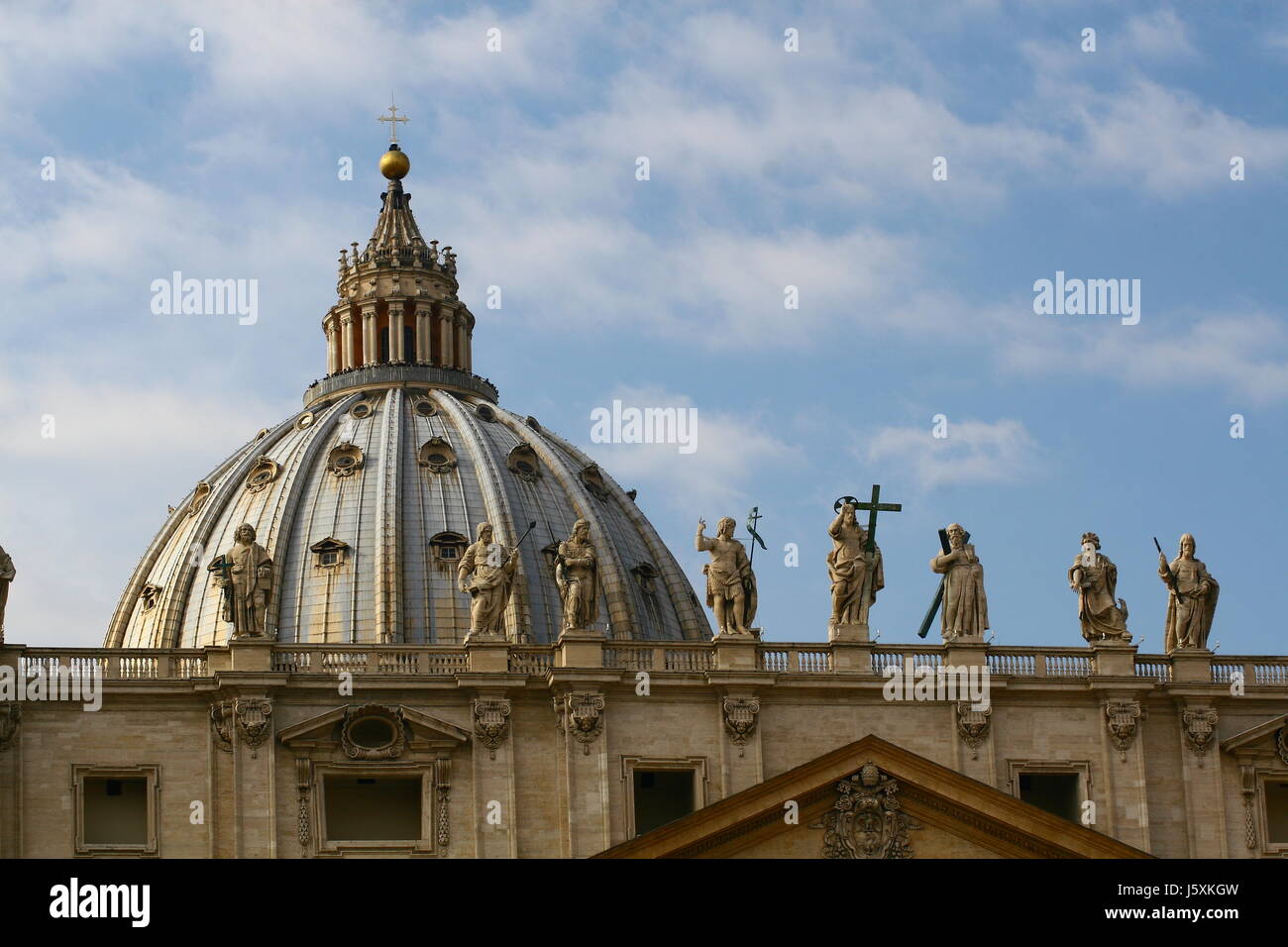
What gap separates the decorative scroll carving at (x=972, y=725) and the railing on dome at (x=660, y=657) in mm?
6841

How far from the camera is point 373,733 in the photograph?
84812 millimetres

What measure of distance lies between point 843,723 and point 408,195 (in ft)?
303

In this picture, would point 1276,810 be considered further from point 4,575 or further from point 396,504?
point 396,504

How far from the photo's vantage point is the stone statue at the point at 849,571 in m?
87.0

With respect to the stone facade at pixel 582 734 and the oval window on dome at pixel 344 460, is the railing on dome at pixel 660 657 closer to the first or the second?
the stone facade at pixel 582 734

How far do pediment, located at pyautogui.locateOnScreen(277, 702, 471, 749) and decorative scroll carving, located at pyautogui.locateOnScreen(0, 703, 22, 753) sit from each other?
682 centimetres

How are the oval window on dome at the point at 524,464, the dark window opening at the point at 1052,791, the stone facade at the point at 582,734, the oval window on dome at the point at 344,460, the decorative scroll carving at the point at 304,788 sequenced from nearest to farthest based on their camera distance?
the stone facade at the point at 582,734 → the decorative scroll carving at the point at 304,788 → the dark window opening at the point at 1052,791 → the oval window on dome at the point at 524,464 → the oval window on dome at the point at 344,460

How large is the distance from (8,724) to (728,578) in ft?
63.6

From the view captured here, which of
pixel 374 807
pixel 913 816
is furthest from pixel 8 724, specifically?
pixel 913 816

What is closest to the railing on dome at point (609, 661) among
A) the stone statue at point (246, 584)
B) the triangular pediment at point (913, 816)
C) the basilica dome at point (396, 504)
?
the stone statue at point (246, 584)

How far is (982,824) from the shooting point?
8450 cm

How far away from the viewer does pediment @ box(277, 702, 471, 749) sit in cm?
8400

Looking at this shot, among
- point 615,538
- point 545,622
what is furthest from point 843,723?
point 615,538
